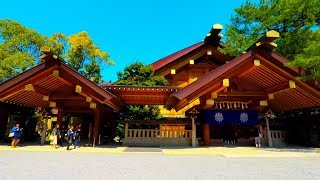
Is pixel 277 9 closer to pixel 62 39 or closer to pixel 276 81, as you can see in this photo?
pixel 276 81

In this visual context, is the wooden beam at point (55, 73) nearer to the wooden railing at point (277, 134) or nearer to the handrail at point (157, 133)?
the handrail at point (157, 133)

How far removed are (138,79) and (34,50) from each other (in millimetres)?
15884

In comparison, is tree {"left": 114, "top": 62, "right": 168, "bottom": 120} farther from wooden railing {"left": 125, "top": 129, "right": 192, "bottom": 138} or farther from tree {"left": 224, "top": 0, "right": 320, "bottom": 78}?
tree {"left": 224, "top": 0, "right": 320, "bottom": 78}

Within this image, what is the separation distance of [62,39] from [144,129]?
16.9m

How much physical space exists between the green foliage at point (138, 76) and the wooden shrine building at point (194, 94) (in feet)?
5.62

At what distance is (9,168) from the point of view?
6.13 meters

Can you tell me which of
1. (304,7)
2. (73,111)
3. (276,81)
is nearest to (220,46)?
(304,7)

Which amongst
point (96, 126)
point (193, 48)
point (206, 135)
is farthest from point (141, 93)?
point (193, 48)

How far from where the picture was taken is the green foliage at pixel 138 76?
52.8ft

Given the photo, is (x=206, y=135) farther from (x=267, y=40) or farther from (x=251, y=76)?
(x=267, y=40)

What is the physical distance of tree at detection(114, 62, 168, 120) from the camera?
53.1 feet

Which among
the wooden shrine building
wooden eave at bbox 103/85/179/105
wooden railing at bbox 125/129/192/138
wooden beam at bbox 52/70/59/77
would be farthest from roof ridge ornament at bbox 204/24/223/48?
wooden beam at bbox 52/70/59/77

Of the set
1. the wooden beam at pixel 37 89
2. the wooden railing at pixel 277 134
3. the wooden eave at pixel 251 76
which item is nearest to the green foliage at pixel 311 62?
the wooden eave at pixel 251 76

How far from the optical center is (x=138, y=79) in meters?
16.2
